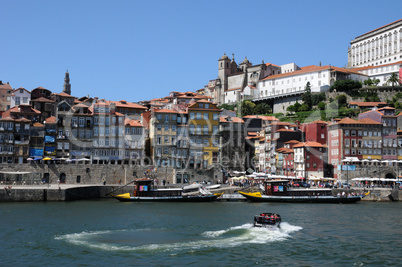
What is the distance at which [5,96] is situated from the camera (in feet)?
353

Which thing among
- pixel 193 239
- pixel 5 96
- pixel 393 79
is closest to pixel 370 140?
pixel 393 79

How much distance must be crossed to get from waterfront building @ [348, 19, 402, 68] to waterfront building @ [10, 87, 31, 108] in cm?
10713

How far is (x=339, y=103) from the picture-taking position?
123m

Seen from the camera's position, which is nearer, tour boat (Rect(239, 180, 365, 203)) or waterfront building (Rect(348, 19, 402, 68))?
tour boat (Rect(239, 180, 365, 203))

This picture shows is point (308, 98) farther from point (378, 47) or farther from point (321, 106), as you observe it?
point (378, 47)

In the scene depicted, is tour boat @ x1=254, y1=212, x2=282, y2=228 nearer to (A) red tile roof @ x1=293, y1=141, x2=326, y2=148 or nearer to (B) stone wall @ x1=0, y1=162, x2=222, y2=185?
(B) stone wall @ x1=0, y1=162, x2=222, y2=185

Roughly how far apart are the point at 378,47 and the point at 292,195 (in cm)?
11092

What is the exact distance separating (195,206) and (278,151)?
40067 mm

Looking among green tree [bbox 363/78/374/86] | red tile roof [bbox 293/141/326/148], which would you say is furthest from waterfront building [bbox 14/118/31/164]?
green tree [bbox 363/78/374/86]

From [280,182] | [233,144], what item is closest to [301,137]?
[233,144]

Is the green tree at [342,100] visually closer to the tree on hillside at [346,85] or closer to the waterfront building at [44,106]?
the tree on hillside at [346,85]

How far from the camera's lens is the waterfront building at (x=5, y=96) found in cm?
10669

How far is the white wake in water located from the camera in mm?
33438

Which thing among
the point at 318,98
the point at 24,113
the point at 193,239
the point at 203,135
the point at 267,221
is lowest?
the point at 193,239
